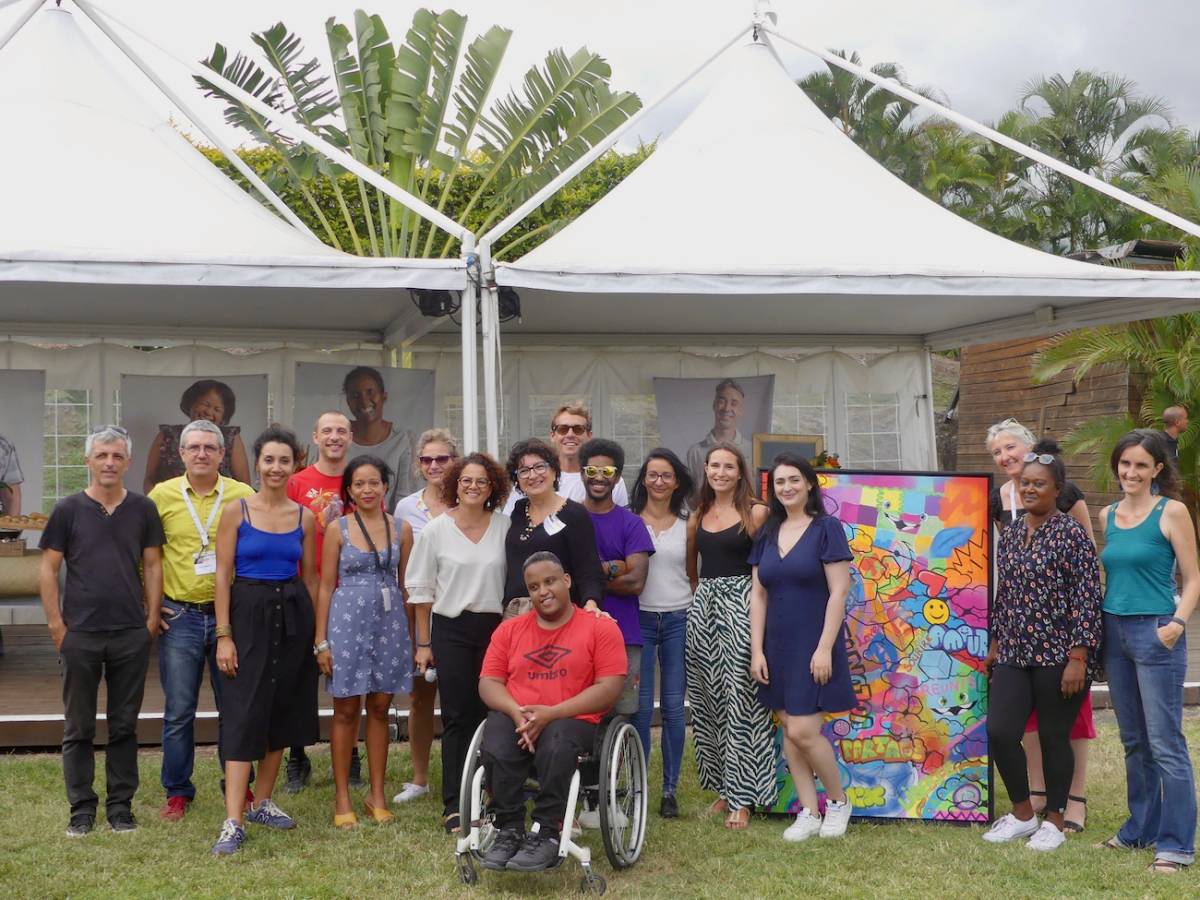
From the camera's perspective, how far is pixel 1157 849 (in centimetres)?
406

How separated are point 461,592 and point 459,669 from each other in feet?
1.03

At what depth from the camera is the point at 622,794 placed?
14.4 ft

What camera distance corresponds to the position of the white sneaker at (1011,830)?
4438mm

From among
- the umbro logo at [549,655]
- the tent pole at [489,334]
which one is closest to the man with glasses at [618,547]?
the umbro logo at [549,655]

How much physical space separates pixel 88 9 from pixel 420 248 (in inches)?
436

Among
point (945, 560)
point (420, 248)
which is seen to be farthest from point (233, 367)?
point (420, 248)

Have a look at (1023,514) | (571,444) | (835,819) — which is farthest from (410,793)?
(1023,514)

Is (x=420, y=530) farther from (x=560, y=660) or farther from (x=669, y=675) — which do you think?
(x=669, y=675)

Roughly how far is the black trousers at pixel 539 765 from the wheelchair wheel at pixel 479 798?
0.04 m

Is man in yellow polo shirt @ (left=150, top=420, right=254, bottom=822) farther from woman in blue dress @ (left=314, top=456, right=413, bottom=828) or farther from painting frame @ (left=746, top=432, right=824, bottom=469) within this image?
painting frame @ (left=746, top=432, right=824, bottom=469)

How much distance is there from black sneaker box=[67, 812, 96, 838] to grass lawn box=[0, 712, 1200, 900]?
0.04 m

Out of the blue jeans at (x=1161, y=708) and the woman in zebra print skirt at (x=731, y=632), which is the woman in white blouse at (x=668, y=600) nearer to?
the woman in zebra print skirt at (x=731, y=632)

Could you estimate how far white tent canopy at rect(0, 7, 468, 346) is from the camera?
548 centimetres

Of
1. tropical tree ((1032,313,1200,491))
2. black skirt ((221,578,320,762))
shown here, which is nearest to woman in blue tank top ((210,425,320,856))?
black skirt ((221,578,320,762))
